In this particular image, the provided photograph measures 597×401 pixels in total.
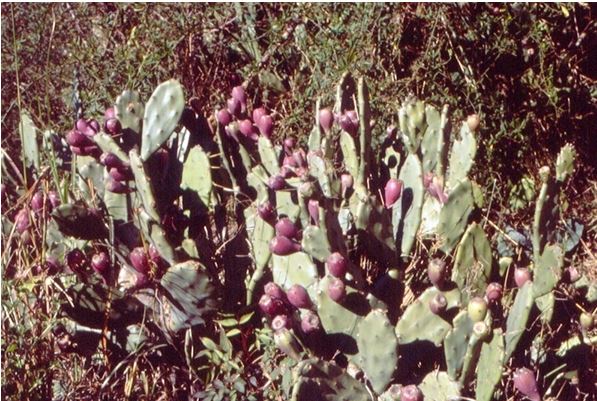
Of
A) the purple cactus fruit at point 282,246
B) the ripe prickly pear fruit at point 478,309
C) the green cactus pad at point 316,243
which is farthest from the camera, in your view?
the purple cactus fruit at point 282,246

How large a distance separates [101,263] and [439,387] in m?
1.03

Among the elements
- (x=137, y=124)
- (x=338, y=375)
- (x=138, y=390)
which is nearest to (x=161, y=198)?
(x=137, y=124)

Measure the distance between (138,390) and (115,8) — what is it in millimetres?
2622

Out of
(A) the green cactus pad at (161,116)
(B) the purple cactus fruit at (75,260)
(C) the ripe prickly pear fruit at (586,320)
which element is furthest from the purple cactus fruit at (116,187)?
(C) the ripe prickly pear fruit at (586,320)

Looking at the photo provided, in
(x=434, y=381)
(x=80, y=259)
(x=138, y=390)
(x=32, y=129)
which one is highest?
(x=32, y=129)

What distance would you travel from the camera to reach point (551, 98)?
385 centimetres

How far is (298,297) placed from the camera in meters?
2.26

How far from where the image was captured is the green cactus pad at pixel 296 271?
2.40 metres

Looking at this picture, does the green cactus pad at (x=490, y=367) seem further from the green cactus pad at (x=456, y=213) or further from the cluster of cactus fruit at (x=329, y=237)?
the green cactus pad at (x=456, y=213)

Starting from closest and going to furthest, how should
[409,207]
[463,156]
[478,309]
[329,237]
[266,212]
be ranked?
[478,309]
[329,237]
[266,212]
[409,207]
[463,156]

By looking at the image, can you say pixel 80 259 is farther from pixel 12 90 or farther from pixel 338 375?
pixel 12 90

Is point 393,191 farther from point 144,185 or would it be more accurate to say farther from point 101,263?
point 101,263

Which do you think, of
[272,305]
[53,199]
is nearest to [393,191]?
[272,305]

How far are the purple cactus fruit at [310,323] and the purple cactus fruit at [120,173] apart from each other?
0.71 metres
